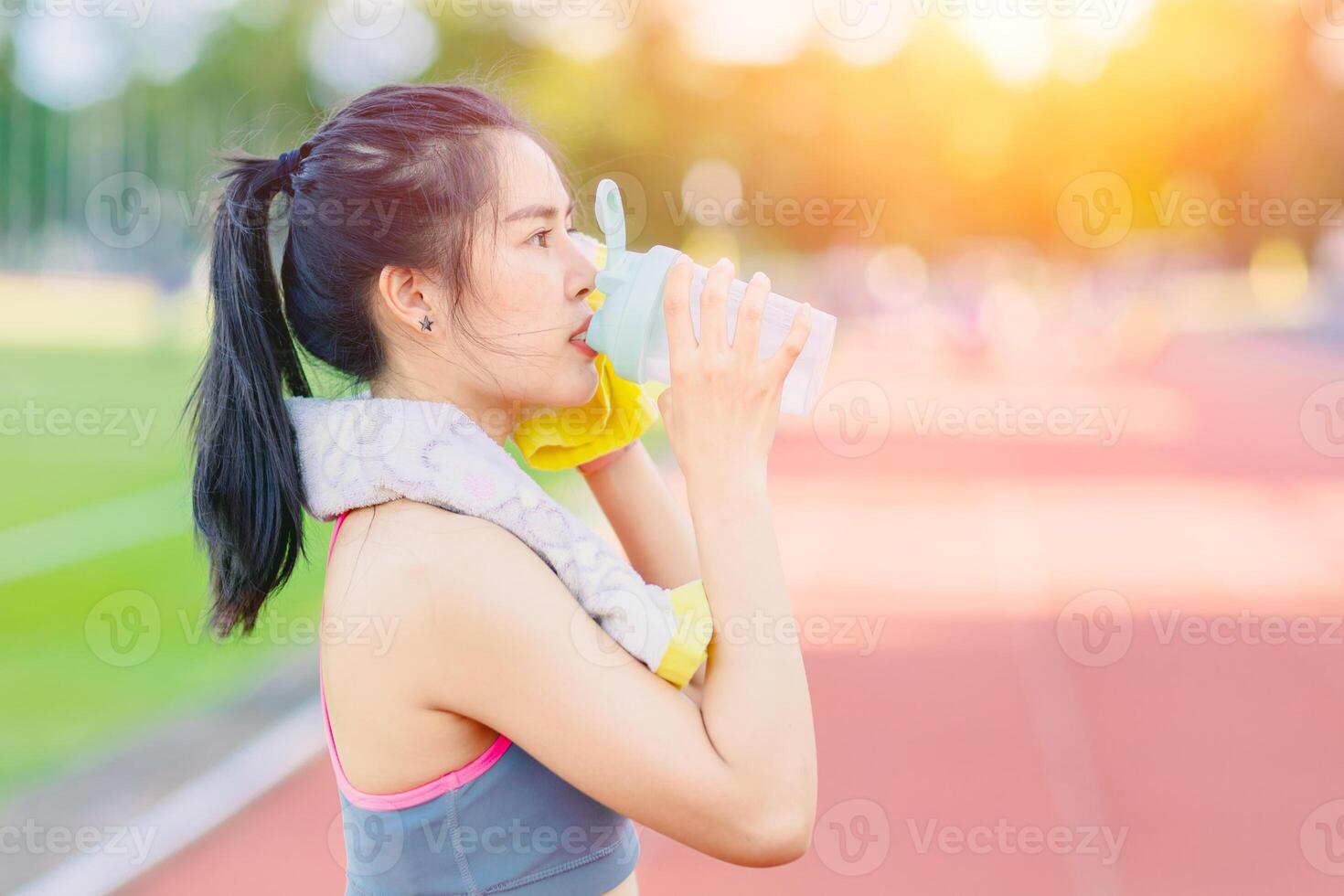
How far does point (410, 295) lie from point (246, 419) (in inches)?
10.9

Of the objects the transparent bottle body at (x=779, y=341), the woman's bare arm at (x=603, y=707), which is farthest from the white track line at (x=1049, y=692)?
the woman's bare arm at (x=603, y=707)

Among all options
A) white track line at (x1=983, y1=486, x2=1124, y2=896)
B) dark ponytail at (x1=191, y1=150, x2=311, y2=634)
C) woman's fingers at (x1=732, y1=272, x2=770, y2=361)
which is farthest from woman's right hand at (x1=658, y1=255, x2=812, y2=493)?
white track line at (x1=983, y1=486, x2=1124, y2=896)

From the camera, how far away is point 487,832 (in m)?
1.56

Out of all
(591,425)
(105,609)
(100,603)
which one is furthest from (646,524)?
(100,603)

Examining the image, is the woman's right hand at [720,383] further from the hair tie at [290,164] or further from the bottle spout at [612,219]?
the hair tie at [290,164]

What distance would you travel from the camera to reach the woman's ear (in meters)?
1.73

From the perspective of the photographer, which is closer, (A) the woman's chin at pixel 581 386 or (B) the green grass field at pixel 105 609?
(A) the woman's chin at pixel 581 386

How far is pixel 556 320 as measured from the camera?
1727 mm

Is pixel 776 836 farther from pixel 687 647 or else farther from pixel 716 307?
pixel 716 307

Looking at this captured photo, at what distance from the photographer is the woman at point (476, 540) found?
4.81ft

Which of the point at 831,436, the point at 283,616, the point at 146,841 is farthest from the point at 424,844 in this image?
the point at 831,436

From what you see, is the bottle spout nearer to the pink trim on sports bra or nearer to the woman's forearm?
the woman's forearm

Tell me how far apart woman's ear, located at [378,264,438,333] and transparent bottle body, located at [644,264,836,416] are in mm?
298

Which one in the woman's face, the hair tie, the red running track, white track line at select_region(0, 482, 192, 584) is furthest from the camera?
white track line at select_region(0, 482, 192, 584)
